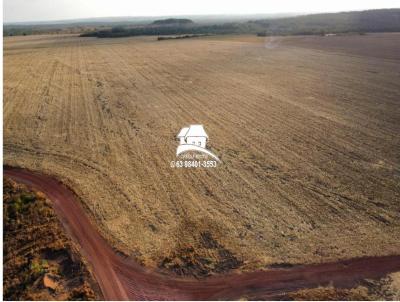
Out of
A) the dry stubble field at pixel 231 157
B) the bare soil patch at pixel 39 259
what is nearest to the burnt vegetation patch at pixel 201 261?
the dry stubble field at pixel 231 157

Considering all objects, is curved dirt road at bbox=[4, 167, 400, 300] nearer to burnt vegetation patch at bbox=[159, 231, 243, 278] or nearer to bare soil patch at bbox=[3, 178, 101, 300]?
burnt vegetation patch at bbox=[159, 231, 243, 278]

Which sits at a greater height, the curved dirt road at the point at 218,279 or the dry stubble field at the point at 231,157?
the dry stubble field at the point at 231,157

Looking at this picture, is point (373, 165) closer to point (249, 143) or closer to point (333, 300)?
point (249, 143)

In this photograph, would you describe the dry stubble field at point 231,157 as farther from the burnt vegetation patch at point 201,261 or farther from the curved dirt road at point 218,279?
the curved dirt road at point 218,279

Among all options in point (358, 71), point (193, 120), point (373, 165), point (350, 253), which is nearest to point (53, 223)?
point (350, 253)

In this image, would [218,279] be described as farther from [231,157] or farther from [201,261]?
[231,157]

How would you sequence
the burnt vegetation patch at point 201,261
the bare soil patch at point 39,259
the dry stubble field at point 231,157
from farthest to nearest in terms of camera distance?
the dry stubble field at point 231,157 → the burnt vegetation patch at point 201,261 → the bare soil patch at point 39,259

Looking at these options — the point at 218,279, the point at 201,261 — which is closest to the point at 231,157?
the point at 201,261
